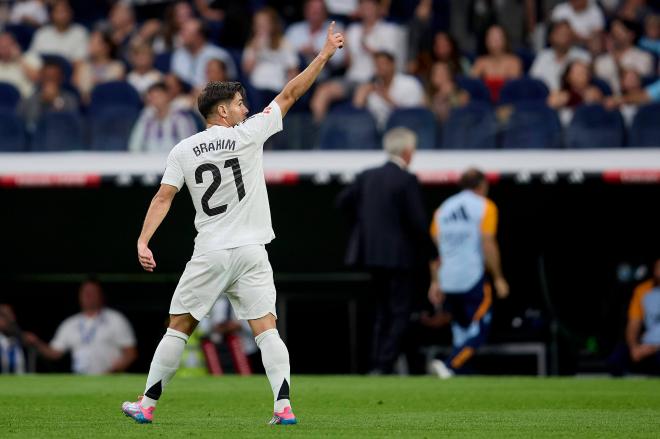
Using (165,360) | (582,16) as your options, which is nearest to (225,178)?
(165,360)

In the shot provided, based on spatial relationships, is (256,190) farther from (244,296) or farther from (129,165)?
(129,165)

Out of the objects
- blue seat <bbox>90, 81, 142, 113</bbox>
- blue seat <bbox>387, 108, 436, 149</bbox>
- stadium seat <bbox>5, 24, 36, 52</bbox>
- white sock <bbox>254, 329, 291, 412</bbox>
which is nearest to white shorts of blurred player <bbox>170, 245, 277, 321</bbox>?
white sock <bbox>254, 329, 291, 412</bbox>

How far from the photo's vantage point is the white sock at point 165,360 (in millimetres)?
7070

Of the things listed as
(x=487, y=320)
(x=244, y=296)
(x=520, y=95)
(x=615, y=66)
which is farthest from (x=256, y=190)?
(x=615, y=66)

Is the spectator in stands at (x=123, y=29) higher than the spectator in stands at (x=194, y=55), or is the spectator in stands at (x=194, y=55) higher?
the spectator in stands at (x=123, y=29)

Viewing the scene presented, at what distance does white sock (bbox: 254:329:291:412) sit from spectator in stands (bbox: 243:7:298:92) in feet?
29.0

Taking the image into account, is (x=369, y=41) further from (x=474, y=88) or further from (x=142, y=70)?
(x=142, y=70)

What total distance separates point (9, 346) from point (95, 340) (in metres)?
0.98

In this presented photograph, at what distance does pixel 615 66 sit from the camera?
51.7 ft

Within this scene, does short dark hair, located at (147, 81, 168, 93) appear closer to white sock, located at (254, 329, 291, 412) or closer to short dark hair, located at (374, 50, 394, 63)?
short dark hair, located at (374, 50, 394, 63)

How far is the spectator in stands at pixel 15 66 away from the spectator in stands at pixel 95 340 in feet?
10.1

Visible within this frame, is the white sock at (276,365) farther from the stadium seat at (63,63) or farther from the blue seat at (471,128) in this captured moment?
the stadium seat at (63,63)

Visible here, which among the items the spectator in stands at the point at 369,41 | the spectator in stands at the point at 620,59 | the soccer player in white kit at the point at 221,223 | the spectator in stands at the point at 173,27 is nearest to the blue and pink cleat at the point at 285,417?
the soccer player in white kit at the point at 221,223

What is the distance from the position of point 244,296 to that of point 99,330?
24.6ft
